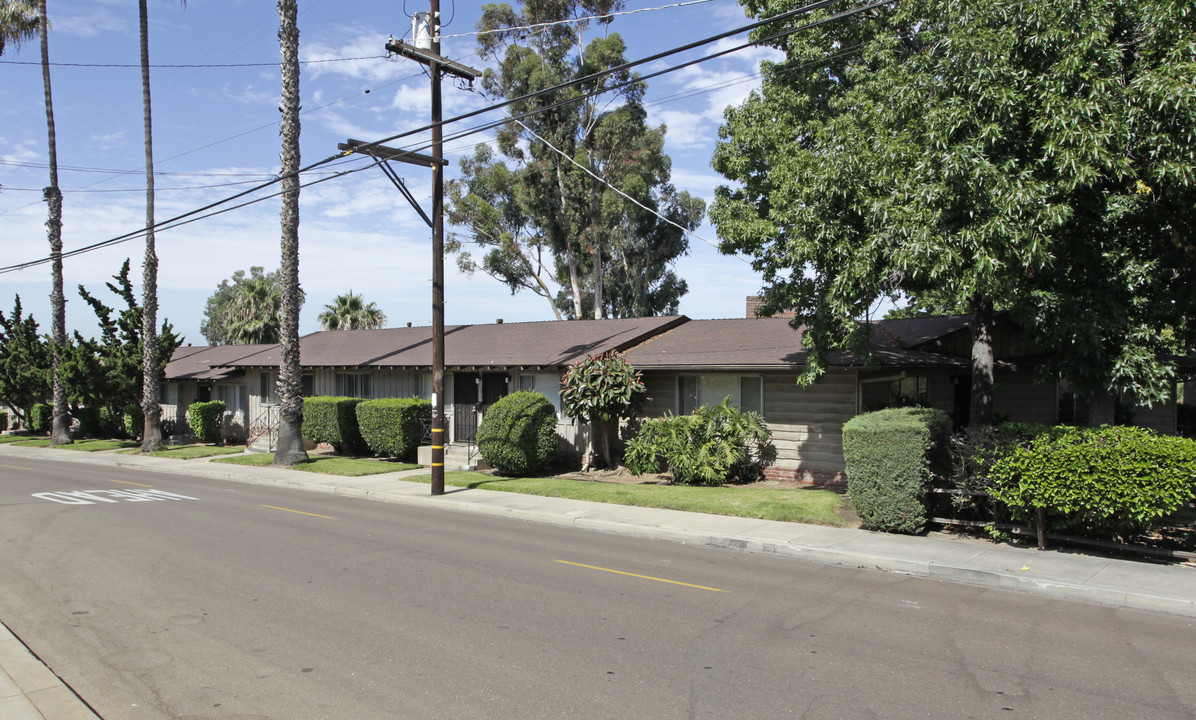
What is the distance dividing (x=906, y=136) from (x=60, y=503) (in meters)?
16.5

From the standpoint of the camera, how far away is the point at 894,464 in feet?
37.1

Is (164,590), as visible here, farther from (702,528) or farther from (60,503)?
(60,503)

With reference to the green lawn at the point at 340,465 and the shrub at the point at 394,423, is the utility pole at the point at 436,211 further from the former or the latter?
the shrub at the point at 394,423

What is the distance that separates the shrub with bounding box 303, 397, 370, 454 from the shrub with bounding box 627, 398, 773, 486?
35.7 feet

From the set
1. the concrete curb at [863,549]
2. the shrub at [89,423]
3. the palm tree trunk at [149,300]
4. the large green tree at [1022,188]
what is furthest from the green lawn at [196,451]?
the large green tree at [1022,188]

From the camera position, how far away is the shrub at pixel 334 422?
24.7 metres

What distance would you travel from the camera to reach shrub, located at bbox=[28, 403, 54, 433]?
1512 inches

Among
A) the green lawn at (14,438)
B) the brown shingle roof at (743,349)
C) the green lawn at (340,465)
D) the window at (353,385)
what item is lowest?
the green lawn at (340,465)

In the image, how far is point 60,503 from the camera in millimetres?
15203

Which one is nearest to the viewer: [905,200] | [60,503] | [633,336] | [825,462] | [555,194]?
[905,200]

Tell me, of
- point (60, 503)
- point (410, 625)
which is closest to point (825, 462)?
point (410, 625)

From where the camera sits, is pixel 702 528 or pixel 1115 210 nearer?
pixel 1115 210

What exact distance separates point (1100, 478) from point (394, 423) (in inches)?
702

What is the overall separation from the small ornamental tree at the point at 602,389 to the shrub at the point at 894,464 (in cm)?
729
